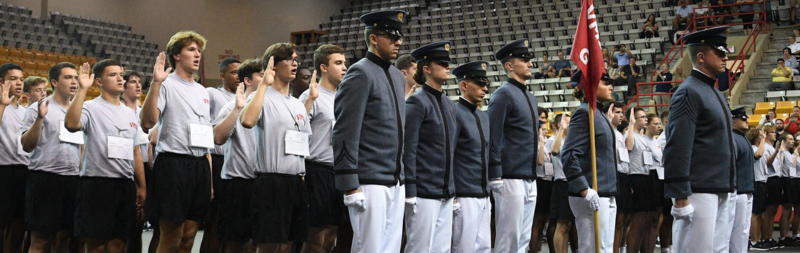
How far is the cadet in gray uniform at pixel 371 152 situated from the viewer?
3.37 metres

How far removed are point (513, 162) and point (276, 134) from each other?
153cm

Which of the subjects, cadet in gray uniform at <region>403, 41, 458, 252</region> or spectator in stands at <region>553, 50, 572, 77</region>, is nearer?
cadet in gray uniform at <region>403, 41, 458, 252</region>

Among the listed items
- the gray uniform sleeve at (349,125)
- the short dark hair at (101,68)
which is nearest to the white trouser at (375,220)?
the gray uniform sleeve at (349,125)

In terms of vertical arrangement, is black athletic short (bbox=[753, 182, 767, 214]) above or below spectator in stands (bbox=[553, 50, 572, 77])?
below

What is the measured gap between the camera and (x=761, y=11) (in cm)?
1575

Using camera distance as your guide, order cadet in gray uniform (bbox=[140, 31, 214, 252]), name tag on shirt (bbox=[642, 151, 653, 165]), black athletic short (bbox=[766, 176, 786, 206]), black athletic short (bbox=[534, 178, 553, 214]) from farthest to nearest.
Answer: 1. black athletic short (bbox=[766, 176, 786, 206])
2. black athletic short (bbox=[534, 178, 553, 214])
3. name tag on shirt (bbox=[642, 151, 653, 165])
4. cadet in gray uniform (bbox=[140, 31, 214, 252])

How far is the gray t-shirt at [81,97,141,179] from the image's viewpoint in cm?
447

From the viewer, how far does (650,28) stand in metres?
16.2

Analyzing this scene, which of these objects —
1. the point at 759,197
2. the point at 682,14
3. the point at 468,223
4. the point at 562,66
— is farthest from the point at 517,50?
the point at 682,14

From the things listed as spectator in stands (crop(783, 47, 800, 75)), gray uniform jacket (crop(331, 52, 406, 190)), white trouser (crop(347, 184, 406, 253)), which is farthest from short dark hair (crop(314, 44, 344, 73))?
spectator in stands (crop(783, 47, 800, 75))

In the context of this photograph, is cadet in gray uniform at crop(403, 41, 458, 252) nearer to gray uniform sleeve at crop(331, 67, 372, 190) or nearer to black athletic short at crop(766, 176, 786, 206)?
gray uniform sleeve at crop(331, 67, 372, 190)

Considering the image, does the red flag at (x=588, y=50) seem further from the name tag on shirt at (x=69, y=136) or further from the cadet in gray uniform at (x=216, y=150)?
the name tag on shirt at (x=69, y=136)

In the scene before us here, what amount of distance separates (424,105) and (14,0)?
17231 mm

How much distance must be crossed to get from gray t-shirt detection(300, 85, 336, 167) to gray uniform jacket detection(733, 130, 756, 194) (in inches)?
130
